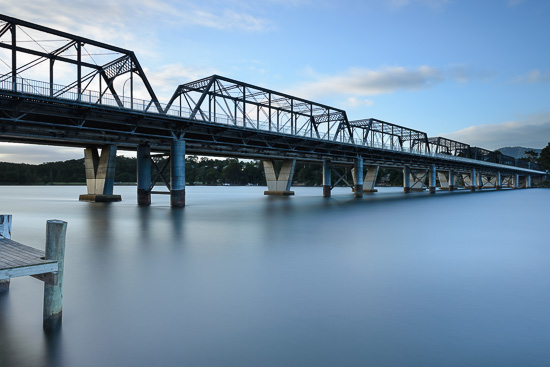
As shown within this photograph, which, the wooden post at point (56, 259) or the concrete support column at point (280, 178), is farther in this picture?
the concrete support column at point (280, 178)

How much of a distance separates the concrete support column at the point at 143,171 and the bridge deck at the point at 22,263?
32167mm

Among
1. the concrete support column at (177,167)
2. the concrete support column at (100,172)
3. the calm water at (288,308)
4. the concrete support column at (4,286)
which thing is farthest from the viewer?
the concrete support column at (100,172)

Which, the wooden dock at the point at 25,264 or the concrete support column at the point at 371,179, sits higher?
the concrete support column at the point at 371,179

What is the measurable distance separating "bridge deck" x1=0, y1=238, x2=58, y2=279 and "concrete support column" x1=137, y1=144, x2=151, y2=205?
3217 cm

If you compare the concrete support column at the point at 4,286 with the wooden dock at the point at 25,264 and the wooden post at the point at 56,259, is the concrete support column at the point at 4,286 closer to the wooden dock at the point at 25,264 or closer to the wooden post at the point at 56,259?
the wooden dock at the point at 25,264

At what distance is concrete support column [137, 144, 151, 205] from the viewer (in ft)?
123

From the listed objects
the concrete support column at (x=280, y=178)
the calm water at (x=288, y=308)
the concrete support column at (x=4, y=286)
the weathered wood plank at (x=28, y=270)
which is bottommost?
the calm water at (x=288, y=308)

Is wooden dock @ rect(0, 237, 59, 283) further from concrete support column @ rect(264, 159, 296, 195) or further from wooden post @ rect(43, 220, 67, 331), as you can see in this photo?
concrete support column @ rect(264, 159, 296, 195)

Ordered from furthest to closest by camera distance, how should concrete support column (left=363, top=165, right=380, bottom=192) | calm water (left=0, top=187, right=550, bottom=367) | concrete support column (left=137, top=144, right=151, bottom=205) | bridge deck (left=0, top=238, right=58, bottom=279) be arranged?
concrete support column (left=363, top=165, right=380, bottom=192) → concrete support column (left=137, top=144, right=151, bottom=205) → bridge deck (left=0, top=238, right=58, bottom=279) → calm water (left=0, top=187, right=550, bottom=367)

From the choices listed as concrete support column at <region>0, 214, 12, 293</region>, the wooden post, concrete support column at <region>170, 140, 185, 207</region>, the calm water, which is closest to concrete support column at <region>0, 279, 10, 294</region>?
concrete support column at <region>0, 214, 12, 293</region>

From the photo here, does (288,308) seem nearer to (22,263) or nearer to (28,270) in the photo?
(28,270)

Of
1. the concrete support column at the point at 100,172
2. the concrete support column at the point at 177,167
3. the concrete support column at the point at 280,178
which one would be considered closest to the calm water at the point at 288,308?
the concrete support column at the point at 177,167

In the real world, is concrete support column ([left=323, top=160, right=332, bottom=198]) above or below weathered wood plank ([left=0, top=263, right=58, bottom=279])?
above

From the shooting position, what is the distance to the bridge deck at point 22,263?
214 inches
